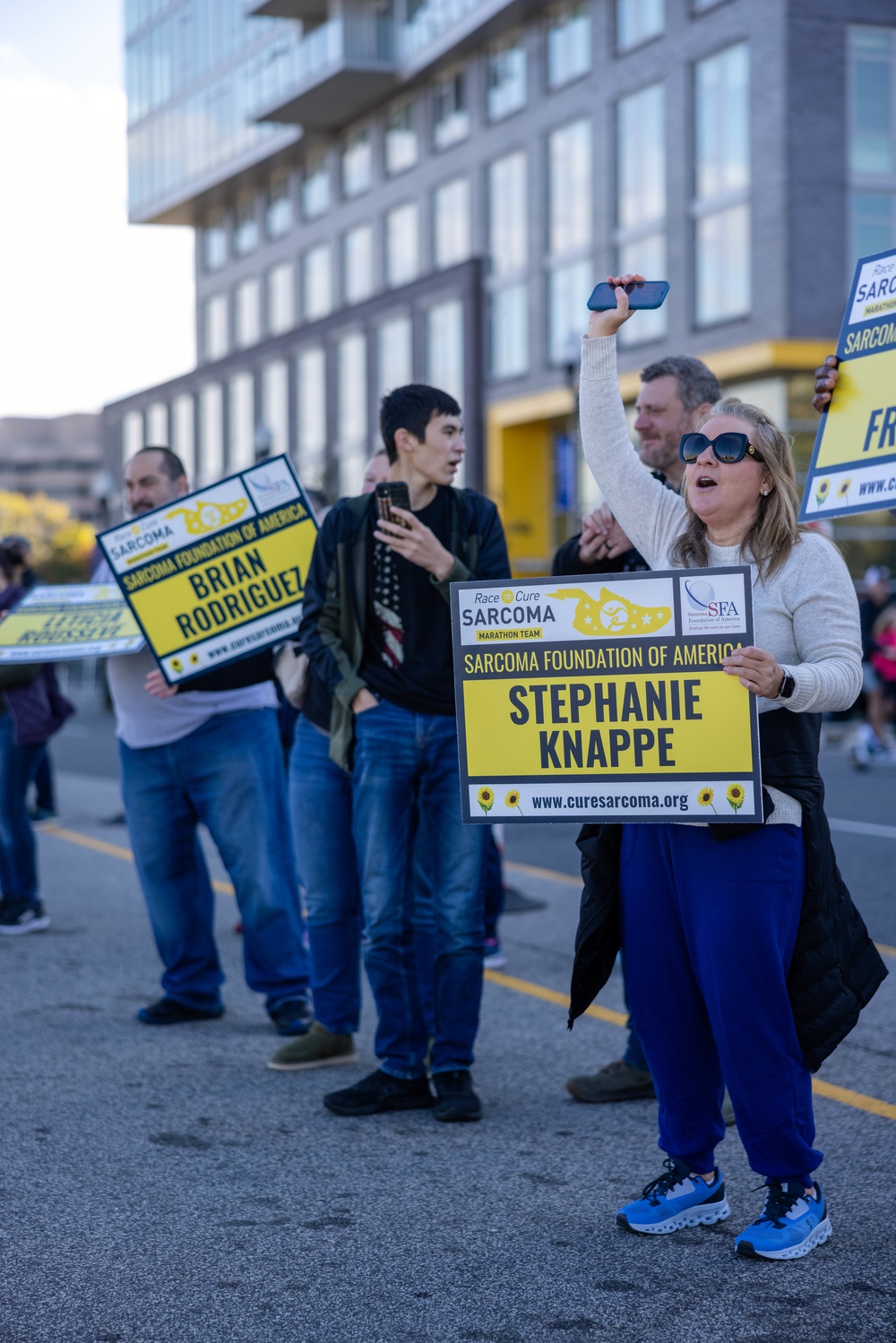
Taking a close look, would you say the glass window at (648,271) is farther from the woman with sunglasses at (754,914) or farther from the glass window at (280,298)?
the woman with sunglasses at (754,914)

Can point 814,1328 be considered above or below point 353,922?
below

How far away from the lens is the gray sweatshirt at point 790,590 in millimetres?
3506

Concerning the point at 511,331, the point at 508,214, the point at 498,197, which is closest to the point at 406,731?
the point at 511,331

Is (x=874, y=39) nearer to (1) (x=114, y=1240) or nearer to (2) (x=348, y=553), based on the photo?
(2) (x=348, y=553)

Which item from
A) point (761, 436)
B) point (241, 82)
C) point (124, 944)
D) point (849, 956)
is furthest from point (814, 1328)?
point (241, 82)

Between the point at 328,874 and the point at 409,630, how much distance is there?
931 millimetres

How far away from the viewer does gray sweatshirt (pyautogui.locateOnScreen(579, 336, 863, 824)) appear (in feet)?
11.5

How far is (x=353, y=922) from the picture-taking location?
534 cm

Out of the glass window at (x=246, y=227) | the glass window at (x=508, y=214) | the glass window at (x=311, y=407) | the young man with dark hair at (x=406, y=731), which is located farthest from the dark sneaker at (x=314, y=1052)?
the glass window at (x=246, y=227)

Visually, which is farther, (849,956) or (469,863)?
(469,863)

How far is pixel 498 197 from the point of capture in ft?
118

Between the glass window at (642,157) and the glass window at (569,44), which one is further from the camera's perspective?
the glass window at (569,44)

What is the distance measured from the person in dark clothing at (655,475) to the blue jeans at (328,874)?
852 millimetres

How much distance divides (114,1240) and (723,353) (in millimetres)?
26481
